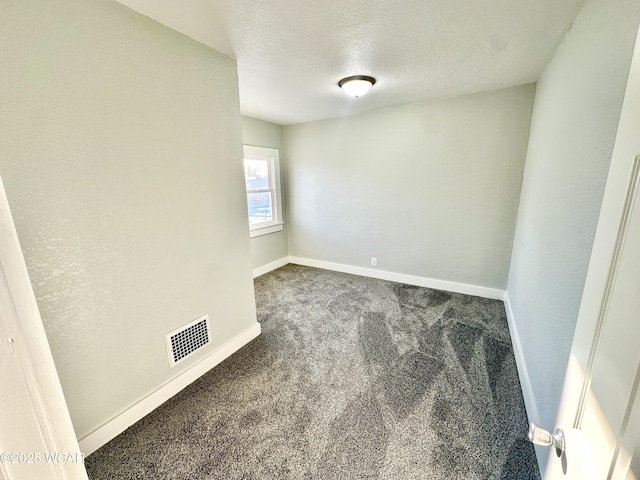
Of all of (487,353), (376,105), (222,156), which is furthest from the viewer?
(376,105)

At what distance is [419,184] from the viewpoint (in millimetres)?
3186

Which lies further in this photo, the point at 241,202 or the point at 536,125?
the point at 536,125

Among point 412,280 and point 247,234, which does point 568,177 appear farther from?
A: point 412,280

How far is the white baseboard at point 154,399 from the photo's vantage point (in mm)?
1384

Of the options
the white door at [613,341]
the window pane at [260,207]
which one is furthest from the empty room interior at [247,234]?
the window pane at [260,207]

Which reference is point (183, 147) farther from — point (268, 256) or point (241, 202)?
point (268, 256)

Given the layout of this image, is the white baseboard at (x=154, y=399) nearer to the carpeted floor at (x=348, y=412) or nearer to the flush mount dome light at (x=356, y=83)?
the carpeted floor at (x=348, y=412)

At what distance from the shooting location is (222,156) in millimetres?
1886

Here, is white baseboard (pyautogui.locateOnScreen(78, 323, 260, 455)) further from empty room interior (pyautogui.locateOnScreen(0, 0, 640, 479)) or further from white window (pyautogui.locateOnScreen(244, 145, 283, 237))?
white window (pyautogui.locateOnScreen(244, 145, 283, 237))

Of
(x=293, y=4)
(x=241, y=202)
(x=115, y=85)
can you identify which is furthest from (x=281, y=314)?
(x=293, y=4)

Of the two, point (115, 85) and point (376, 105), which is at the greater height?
point (376, 105)

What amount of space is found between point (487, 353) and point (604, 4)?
2.13 meters

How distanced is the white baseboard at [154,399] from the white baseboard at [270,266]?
1.68 m

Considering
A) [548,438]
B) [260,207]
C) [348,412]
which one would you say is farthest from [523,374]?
[260,207]
